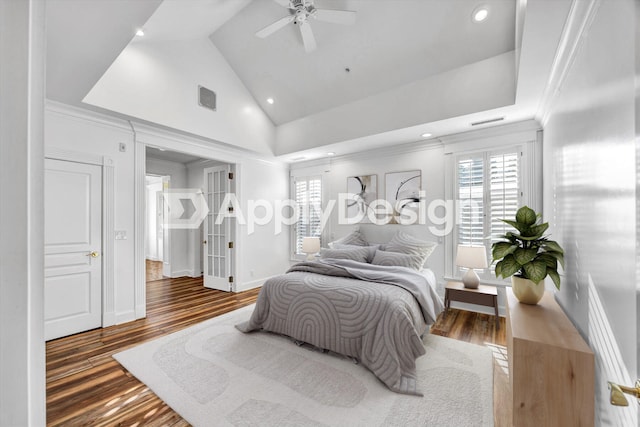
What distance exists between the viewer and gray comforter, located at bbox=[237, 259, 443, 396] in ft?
7.39

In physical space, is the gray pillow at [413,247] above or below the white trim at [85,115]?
below

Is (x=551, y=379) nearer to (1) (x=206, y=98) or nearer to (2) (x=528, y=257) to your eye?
(2) (x=528, y=257)

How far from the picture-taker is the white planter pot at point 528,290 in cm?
185

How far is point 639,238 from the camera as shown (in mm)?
963

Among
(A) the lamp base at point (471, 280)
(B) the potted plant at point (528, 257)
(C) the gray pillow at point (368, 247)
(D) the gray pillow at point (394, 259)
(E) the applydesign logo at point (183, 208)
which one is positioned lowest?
(A) the lamp base at point (471, 280)

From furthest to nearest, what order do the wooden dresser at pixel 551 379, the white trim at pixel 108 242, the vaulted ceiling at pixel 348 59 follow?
the white trim at pixel 108 242, the vaulted ceiling at pixel 348 59, the wooden dresser at pixel 551 379

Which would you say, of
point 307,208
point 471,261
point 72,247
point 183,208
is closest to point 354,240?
point 307,208

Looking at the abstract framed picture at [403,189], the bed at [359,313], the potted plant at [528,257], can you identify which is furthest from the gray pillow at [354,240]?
the potted plant at [528,257]

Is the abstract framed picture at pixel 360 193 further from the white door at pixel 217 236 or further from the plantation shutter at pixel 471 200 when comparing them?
the white door at pixel 217 236

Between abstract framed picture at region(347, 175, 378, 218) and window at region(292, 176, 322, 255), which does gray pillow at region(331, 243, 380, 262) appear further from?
window at region(292, 176, 322, 255)

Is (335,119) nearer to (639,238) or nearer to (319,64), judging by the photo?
(319,64)

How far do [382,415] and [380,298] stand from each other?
0.85m

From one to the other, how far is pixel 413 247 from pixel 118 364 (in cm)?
357

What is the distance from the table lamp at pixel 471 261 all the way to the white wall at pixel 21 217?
3.81 m
